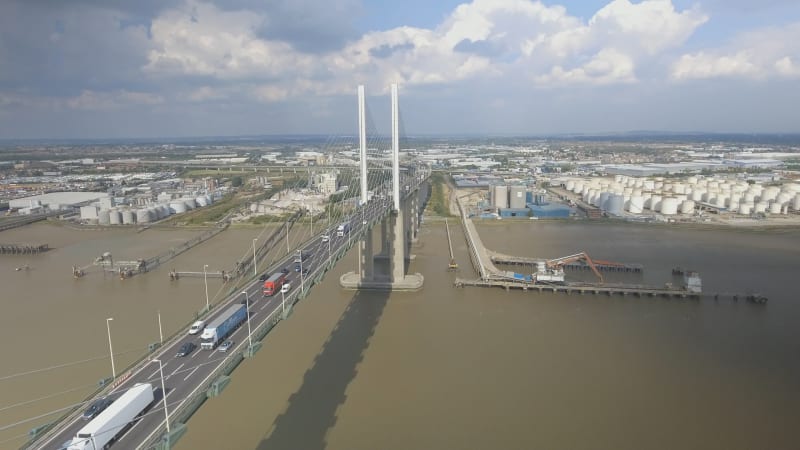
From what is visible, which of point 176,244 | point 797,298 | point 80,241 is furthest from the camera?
point 80,241

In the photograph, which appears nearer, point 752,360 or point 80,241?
point 752,360

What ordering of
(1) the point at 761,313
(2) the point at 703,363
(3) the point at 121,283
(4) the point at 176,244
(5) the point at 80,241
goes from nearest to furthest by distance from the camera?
(2) the point at 703,363 < (1) the point at 761,313 < (3) the point at 121,283 < (4) the point at 176,244 < (5) the point at 80,241

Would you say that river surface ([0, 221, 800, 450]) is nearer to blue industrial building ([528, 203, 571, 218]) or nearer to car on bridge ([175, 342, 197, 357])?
car on bridge ([175, 342, 197, 357])

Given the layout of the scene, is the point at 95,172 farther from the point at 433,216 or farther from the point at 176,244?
the point at 433,216

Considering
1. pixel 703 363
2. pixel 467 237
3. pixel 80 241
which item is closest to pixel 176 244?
pixel 80 241

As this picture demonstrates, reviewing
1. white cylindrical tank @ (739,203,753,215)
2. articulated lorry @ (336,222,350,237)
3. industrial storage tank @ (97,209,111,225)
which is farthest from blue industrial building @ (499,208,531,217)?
industrial storage tank @ (97,209,111,225)

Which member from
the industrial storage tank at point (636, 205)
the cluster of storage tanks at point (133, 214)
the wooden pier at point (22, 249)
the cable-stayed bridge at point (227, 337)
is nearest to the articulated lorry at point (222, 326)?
the cable-stayed bridge at point (227, 337)

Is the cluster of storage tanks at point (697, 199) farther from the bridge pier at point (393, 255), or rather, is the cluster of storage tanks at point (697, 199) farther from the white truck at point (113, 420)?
the white truck at point (113, 420)

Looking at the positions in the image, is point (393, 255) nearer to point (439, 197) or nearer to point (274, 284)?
point (274, 284)

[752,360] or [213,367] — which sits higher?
[213,367]
